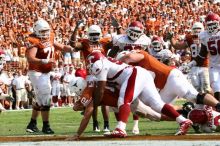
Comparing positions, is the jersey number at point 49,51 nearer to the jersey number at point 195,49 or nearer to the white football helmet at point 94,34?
the white football helmet at point 94,34

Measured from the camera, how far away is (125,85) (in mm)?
9094

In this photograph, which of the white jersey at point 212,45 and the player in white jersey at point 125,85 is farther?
the white jersey at point 212,45

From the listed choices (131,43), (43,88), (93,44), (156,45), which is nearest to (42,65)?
(43,88)

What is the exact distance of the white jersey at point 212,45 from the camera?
11617 mm

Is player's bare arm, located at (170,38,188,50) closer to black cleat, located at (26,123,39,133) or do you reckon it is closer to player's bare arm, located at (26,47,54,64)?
player's bare arm, located at (26,47,54,64)

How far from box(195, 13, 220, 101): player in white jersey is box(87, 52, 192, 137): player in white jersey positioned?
231 cm

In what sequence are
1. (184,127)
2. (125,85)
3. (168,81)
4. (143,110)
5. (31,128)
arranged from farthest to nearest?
(31,128) < (168,81) < (143,110) < (184,127) < (125,85)

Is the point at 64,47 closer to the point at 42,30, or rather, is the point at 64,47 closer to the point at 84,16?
the point at 42,30

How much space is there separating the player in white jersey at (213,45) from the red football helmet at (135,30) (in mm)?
1247

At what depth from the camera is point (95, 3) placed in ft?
106

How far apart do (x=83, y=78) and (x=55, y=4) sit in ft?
62.0

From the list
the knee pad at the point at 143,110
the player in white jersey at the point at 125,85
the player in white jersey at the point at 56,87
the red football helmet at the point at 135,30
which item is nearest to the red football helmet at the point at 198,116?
the knee pad at the point at 143,110

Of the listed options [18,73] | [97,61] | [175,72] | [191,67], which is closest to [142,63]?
[175,72]

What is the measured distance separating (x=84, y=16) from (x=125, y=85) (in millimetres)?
21025
